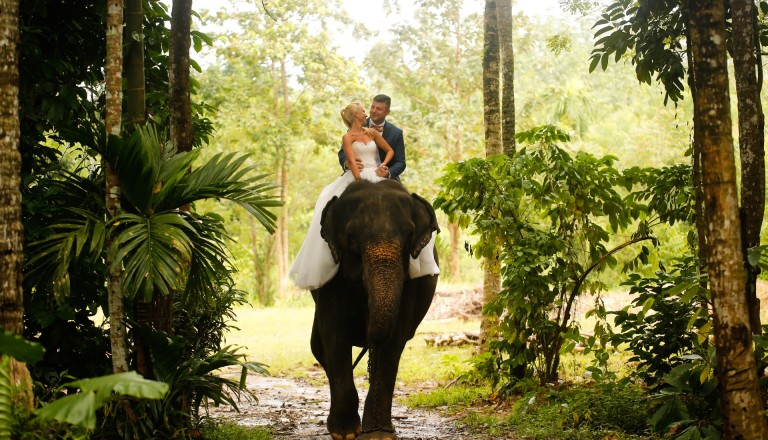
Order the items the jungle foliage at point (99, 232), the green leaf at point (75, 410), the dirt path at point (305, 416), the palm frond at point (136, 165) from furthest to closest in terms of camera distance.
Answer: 1. the dirt path at point (305, 416)
2. the palm frond at point (136, 165)
3. the jungle foliage at point (99, 232)
4. the green leaf at point (75, 410)

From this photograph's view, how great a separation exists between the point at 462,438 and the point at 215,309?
112 inches

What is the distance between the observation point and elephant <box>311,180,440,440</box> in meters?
7.34

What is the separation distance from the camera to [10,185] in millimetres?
5305

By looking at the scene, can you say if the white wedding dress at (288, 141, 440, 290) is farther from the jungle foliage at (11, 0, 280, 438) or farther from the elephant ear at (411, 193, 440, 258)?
the jungle foliage at (11, 0, 280, 438)

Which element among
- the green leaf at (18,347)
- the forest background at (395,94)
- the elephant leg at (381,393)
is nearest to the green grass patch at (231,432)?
the elephant leg at (381,393)

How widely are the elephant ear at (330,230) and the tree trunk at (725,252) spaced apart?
3457 mm

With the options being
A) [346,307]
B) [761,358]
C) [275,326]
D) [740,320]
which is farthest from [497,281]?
[275,326]

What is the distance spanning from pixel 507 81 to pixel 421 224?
3520 mm

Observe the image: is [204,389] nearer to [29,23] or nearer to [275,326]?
[29,23]

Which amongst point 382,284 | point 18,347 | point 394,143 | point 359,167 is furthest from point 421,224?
point 18,347

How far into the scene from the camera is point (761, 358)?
619 centimetres

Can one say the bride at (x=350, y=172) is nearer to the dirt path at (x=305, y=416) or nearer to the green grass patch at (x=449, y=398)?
the dirt path at (x=305, y=416)

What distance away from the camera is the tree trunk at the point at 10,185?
17.2 ft

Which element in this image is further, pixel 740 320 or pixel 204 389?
pixel 204 389
